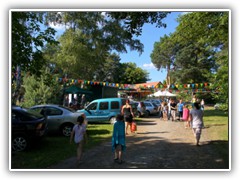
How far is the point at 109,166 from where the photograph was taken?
257 inches

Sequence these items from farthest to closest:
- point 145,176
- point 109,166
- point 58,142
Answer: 1. point 58,142
2. point 109,166
3. point 145,176

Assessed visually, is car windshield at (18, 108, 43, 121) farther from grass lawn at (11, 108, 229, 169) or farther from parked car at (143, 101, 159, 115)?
parked car at (143, 101, 159, 115)

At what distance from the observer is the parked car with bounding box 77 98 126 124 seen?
15.4m

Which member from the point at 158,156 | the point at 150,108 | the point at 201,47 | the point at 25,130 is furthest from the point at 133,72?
the point at 150,108

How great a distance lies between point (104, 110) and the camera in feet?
51.1

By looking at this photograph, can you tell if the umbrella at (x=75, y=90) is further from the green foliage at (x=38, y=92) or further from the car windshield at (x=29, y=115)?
the car windshield at (x=29, y=115)

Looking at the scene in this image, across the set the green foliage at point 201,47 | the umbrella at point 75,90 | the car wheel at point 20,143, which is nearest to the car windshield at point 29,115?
the car wheel at point 20,143

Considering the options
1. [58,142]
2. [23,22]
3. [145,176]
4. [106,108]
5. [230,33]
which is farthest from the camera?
[106,108]

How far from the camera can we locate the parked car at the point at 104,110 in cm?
1544
